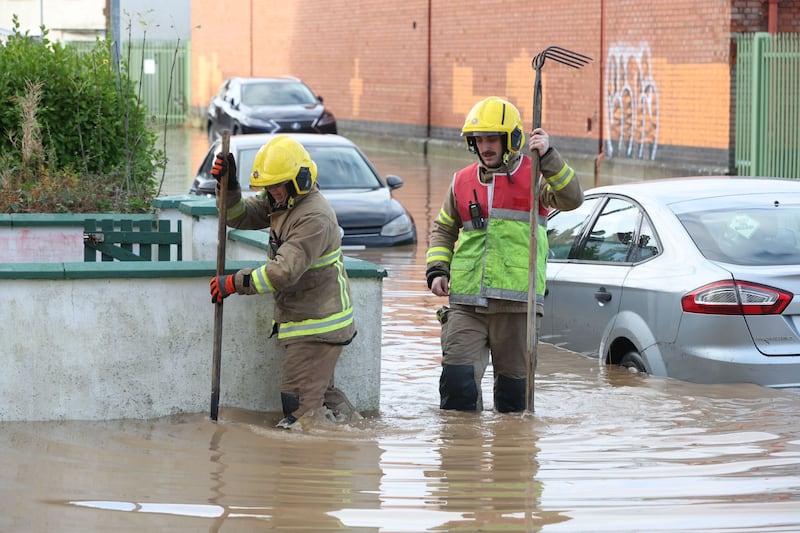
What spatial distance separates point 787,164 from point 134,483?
16.6 meters

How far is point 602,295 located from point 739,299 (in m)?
1.24

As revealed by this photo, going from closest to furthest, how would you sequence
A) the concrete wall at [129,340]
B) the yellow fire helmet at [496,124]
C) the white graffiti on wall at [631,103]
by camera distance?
the concrete wall at [129,340], the yellow fire helmet at [496,124], the white graffiti on wall at [631,103]

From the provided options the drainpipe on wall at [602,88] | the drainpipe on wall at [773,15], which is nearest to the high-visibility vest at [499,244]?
the drainpipe on wall at [773,15]

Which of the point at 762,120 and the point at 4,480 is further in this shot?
the point at 762,120

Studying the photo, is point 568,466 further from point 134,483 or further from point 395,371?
point 395,371

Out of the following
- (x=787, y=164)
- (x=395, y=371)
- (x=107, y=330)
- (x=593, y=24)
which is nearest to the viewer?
(x=107, y=330)

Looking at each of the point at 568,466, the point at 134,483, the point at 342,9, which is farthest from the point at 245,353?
the point at 342,9

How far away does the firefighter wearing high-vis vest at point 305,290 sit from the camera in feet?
23.1

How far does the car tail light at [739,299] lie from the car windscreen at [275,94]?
71.8 feet

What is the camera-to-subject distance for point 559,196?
730cm

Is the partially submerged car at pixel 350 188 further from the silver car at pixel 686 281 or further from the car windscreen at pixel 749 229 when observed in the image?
the car windscreen at pixel 749 229

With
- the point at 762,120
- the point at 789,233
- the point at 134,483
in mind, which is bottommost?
the point at 134,483

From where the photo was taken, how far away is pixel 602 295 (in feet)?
28.5

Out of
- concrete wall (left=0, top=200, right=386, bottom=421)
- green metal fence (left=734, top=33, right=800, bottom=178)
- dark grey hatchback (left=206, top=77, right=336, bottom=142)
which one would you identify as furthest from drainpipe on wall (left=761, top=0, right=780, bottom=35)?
concrete wall (left=0, top=200, right=386, bottom=421)
